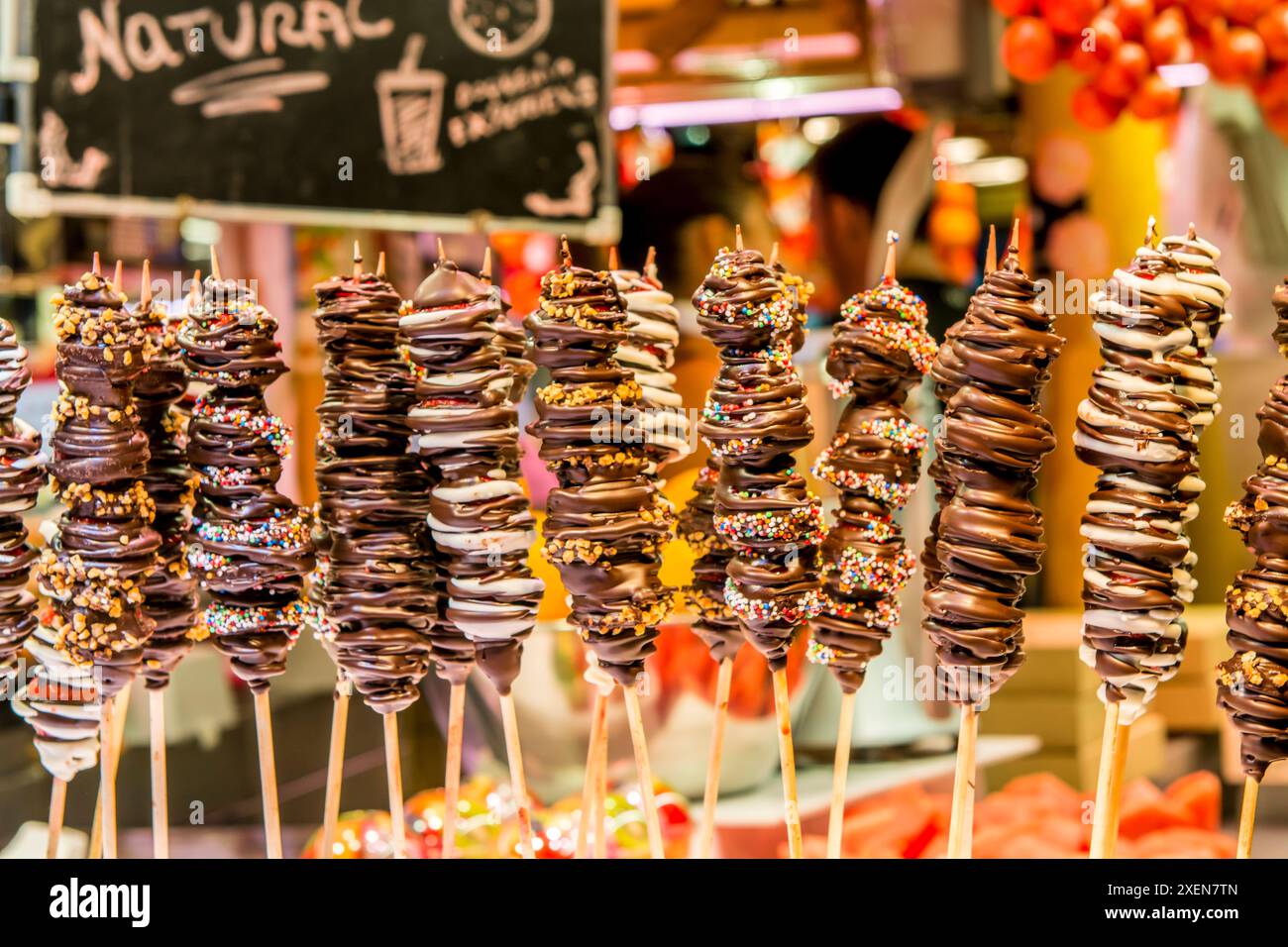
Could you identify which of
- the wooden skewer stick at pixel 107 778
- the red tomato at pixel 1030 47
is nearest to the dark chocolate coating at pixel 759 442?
the wooden skewer stick at pixel 107 778

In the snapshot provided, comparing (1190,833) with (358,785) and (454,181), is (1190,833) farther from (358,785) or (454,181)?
(454,181)

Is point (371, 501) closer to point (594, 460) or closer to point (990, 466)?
point (594, 460)

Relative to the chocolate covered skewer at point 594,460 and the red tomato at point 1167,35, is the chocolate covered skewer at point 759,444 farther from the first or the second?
the red tomato at point 1167,35

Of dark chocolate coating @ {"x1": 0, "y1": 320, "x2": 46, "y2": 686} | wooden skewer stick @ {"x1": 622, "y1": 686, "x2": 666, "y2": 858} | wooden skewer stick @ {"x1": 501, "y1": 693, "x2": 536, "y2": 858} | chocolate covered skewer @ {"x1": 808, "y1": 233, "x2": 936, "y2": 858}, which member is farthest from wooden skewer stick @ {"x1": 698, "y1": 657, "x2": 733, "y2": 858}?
dark chocolate coating @ {"x1": 0, "y1": 320, "x2": 46, "y2": 686}

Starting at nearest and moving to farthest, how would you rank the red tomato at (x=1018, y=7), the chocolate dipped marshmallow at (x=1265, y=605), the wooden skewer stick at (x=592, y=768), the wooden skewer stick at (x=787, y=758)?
the chocolate dipped marshmallow at (x=1265, y=605)
the wooden skewer stick at (x=787, y=758)
the wooden skewer stick at (x=592, y=768)
the red tomato at (x=1018, y=7)

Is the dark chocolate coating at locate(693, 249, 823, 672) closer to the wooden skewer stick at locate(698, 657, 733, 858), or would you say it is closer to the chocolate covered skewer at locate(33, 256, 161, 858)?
the wooden skewer stick at locate(698, 657, 733, 858)

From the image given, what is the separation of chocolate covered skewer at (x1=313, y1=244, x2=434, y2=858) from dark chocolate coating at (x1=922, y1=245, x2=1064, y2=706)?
933 millimetres

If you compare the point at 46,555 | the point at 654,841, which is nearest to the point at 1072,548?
the point at 654,841

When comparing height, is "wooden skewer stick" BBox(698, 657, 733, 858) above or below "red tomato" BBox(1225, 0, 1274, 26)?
below

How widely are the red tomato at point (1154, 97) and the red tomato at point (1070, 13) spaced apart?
0.89ft

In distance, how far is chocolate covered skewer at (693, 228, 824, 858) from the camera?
2002 mm

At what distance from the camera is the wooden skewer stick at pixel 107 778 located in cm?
209

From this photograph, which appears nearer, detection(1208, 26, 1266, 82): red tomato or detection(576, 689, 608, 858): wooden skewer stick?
detection(576, 689, 608, 858): wooden skewer stick

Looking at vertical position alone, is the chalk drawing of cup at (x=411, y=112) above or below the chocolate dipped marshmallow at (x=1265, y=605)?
above
